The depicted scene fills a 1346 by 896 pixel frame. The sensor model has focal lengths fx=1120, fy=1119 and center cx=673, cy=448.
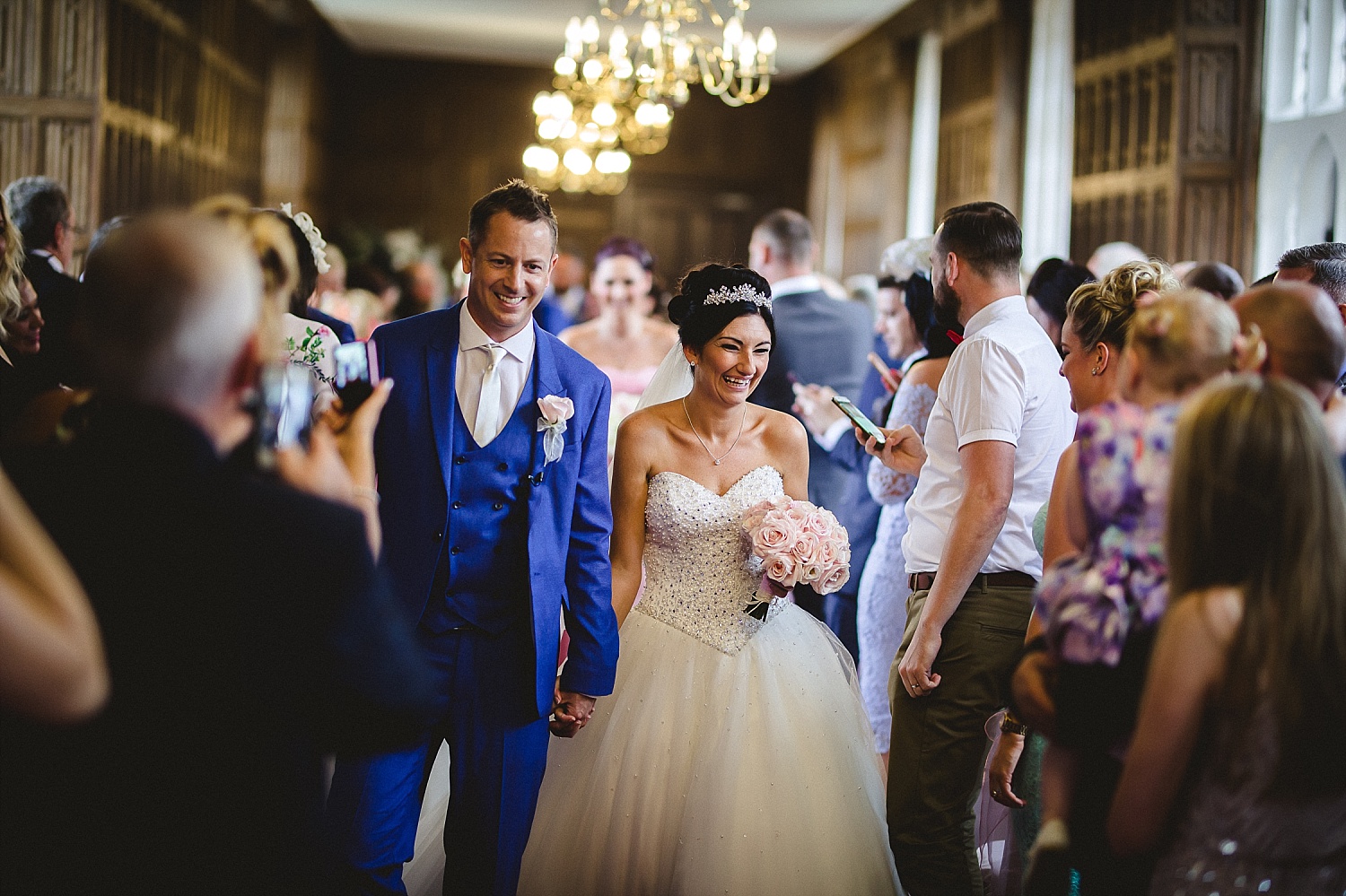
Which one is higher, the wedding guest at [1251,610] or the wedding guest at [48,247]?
the wedding guest at [48,247]

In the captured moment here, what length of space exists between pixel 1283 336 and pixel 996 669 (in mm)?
1173

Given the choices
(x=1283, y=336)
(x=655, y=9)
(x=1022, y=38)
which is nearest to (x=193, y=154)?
(x=655, y=9)

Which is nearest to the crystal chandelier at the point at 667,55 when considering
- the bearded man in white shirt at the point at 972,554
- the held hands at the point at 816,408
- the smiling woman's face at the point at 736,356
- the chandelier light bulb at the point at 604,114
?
the chandelier light bulb at the point at 604,114

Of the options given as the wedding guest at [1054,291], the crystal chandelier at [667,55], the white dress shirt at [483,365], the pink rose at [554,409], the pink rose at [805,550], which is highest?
the crystal chandelier at [667,55]

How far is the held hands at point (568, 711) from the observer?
101 inches

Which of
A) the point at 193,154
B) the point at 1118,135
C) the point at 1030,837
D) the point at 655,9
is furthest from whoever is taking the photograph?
the point at 193,154

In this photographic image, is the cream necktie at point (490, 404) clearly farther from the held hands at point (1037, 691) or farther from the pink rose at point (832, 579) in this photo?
the held hands at point (1037, 691)

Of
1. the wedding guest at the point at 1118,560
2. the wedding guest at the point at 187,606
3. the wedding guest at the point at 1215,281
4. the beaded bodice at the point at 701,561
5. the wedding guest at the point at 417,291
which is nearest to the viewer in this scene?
the wedding guest at the point at 187,606

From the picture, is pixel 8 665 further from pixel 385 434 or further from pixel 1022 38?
pixel 1022 38

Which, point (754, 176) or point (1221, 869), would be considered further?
point (754, 176)

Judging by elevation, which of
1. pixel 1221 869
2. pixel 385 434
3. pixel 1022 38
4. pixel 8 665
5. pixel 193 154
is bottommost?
pixel 1221 869

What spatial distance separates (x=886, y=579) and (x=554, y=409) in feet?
5.25

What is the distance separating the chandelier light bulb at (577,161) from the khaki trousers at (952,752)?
212 inches

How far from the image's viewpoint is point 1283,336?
63.9 inches
